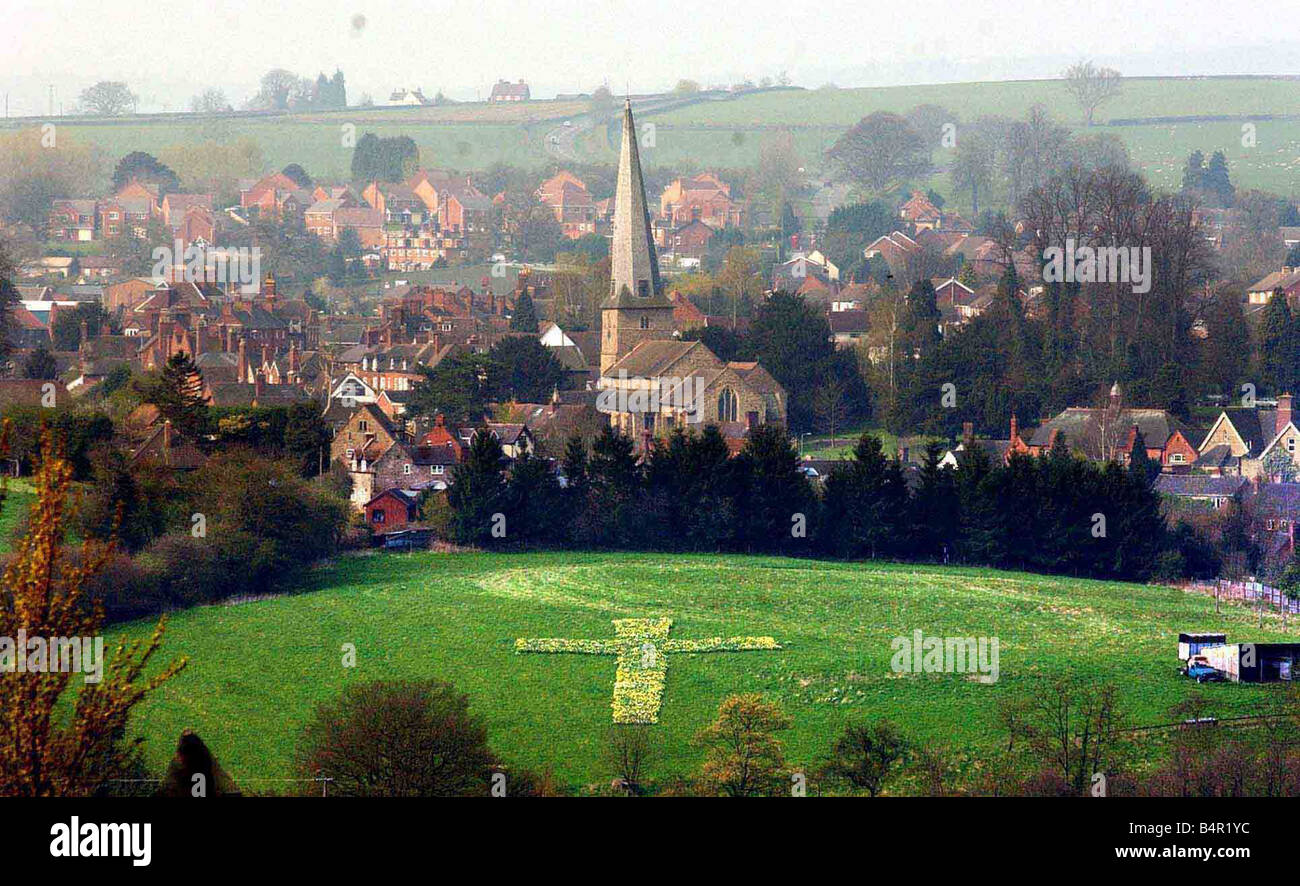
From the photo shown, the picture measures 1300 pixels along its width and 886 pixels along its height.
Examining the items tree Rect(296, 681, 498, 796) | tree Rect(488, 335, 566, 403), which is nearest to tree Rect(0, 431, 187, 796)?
tree Rect(296, 681, 498, 796)

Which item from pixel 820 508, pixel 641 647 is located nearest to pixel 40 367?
pixel 820 508

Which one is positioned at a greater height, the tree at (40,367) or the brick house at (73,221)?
the brick house at (73,221)

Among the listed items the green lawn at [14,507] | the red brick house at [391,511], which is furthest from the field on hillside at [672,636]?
the green lawn at [14,507]

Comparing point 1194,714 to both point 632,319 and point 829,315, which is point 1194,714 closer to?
point 632,319

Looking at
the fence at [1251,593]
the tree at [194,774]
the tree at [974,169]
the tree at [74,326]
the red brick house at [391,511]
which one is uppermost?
the tree at [974,169]

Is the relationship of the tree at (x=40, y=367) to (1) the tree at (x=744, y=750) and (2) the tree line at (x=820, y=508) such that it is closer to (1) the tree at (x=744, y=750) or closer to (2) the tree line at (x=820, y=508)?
(2) the tree line at (x=820, y=508)

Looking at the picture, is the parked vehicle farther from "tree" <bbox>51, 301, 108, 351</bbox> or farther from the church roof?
"tree" <bbox>51, 301, 108, 351</bbox>

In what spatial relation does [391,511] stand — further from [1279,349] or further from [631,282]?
[1279,349]
